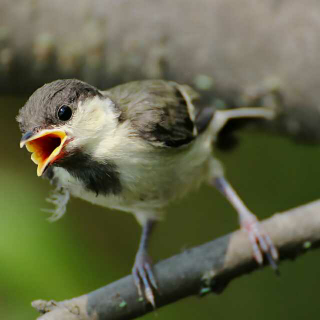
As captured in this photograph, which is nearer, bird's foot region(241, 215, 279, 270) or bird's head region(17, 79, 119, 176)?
bird's head region(17, 79, 119, 176)

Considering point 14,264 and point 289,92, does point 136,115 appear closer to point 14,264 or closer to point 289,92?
point 14,264

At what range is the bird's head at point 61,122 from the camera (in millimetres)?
1253

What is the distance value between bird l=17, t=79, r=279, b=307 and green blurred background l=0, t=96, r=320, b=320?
0.49ft

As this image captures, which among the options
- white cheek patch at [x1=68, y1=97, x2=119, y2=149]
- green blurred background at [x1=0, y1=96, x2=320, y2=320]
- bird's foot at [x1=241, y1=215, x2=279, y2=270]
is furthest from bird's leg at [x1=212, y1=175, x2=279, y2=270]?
white cheek patch at [x1=68, y1=97, x2=119, y2=149]

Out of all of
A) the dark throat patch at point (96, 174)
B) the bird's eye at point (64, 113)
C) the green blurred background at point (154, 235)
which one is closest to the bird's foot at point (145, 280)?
the green blurred background at point (154, 235)

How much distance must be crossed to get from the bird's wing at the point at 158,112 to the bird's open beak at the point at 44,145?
0.80 feet

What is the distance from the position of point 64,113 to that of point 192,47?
982 millimetres

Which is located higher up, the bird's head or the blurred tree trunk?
the blurred tree trunk

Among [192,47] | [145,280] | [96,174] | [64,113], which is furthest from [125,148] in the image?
[192,47]

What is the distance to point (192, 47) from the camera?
215 centimetres

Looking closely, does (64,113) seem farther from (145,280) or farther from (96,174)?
(145,280)

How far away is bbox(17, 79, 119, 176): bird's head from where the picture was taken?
125cm

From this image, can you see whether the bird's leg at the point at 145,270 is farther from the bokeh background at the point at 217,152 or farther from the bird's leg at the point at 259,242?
the bird's leg at the point at 259,242

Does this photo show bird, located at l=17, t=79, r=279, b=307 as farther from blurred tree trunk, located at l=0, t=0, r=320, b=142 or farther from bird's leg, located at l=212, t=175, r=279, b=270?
blurred tree trunk, located at l=0, t=0, r=320, b=142
